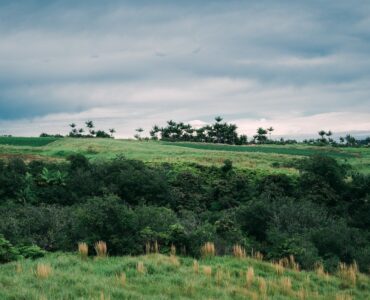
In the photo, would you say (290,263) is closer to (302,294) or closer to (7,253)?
(302,294)

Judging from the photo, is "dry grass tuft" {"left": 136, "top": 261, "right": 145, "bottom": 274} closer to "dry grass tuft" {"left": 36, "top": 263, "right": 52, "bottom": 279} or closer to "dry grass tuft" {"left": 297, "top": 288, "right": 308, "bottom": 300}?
"dry grass tuft" {"left": 36, "top": 263, "right": 52, "bottom": 279}

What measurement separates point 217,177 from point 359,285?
41.6 m

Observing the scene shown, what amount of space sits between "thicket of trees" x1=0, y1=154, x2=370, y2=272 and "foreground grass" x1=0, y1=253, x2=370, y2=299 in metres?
3.41

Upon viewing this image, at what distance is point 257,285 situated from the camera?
54.2ft

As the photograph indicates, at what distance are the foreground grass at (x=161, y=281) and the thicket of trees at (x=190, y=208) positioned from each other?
3412 mm

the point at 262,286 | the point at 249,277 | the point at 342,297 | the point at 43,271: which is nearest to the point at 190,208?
the point at 249,277

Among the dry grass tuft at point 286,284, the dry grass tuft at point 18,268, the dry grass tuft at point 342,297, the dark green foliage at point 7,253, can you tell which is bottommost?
the dry grass tuft at point 342,297

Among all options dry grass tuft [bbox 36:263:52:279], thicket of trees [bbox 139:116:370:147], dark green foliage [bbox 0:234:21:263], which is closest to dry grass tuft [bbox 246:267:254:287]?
dry grass tuft [bbox 36:263:52:279]

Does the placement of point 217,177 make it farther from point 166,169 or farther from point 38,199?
point 38,199

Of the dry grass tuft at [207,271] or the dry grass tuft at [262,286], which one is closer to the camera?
the dry grass tuft at [262,286]

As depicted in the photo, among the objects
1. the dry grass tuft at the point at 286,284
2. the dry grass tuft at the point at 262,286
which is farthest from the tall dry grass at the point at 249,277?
the dry grass tuft at the point at 286,284

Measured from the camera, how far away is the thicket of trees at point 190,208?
2344 centimetres

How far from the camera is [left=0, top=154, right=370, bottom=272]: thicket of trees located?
23.4 m

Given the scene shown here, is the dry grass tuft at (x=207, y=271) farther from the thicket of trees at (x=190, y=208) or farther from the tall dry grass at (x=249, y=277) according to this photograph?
the thicket of trees at (x=190, y=208)
